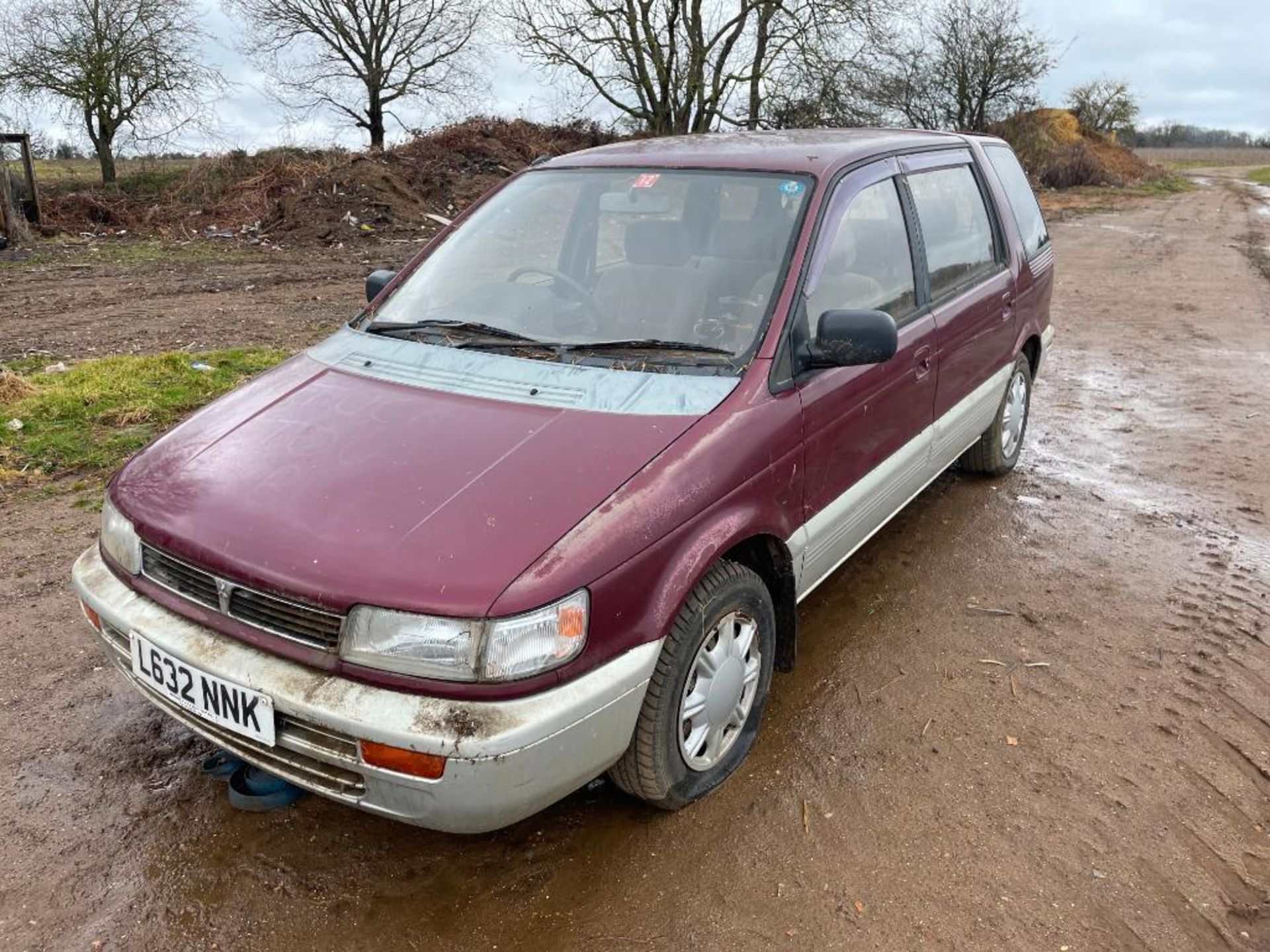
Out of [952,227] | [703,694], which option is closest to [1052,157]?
[952,227]

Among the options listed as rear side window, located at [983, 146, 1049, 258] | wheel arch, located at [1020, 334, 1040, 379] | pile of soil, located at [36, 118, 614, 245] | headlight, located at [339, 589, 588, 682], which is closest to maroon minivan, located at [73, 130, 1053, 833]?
headlight, located at [339, 589, 588, 682]

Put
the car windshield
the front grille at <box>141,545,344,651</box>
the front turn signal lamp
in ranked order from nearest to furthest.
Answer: the front turn signal lamp → the front grille at <box>141,545,344,651</box> → the car windshield

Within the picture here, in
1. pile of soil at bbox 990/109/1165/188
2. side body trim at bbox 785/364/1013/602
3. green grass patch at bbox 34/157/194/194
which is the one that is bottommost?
side body trim at bbox 785/364/1013/602

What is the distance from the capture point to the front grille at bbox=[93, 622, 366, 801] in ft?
6.75

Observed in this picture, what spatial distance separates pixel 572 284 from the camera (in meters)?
3.19

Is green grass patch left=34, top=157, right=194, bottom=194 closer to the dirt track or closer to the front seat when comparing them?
the dirt track

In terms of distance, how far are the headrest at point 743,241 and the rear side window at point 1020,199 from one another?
2283mm

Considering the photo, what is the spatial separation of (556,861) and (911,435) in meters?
2.11

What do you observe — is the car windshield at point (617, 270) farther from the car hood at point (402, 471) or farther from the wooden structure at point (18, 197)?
the wooden structure at point (18, 197)

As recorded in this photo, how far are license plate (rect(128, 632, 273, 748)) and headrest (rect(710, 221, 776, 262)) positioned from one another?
1.96 m

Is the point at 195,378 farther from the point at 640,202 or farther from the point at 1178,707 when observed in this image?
the point at 1178,707

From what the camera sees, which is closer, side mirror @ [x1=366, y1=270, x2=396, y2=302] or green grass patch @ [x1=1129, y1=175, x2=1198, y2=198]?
side mirror @ [x1=366, y1=270, x2=396, y2=302]

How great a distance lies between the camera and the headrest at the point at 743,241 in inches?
119

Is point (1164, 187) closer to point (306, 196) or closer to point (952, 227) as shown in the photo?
point (306, 196)
